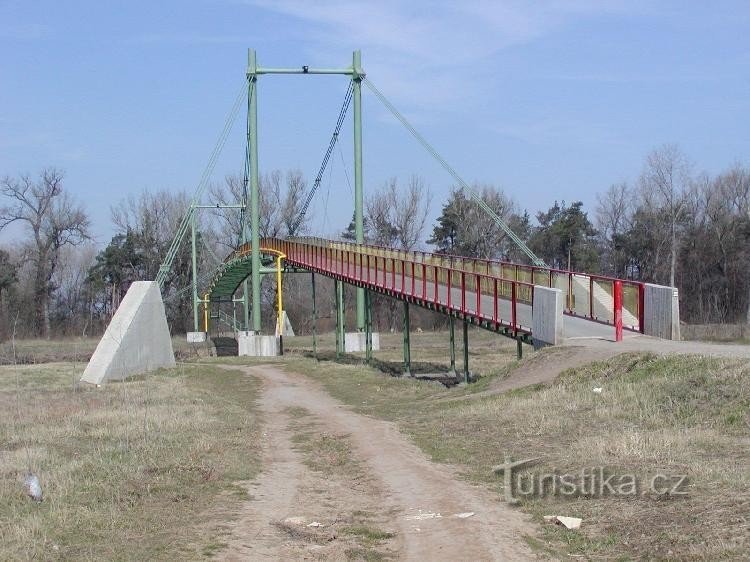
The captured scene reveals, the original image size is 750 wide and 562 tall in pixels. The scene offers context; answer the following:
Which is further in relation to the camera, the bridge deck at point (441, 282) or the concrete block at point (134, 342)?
the concrete block at point (134, 342)

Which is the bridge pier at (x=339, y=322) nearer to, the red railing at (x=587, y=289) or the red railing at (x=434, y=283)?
the red railing at (x=434, y=283)

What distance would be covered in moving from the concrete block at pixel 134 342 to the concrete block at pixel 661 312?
16.4 m

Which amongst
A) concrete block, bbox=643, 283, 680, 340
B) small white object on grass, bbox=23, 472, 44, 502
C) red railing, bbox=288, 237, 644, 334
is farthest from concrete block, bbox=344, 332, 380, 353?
small white object on grass, bbox=23, 472, 44, 502

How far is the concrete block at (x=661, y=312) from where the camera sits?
60.7 feet

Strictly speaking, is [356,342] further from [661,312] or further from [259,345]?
[661,312]

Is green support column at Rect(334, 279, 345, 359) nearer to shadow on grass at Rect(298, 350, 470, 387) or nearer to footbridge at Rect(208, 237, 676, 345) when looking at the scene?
footbridge at Rect(208, 237, 676, 345)

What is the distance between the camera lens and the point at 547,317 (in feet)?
63.7

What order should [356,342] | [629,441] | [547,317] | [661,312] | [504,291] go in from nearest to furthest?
[629,441] → [661,312] → [547,317] → [504,291] → [356,342]

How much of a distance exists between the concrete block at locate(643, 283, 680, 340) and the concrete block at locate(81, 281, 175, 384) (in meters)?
16.4

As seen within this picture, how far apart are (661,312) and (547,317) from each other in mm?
2203

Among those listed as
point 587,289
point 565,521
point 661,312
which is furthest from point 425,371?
point 565,521

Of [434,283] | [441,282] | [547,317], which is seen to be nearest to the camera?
[547,317]

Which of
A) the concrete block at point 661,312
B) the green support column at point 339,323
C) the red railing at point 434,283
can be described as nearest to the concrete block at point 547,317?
the red railing at point 434,283

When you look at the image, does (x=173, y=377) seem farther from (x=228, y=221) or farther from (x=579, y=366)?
(x=228, y=221)
